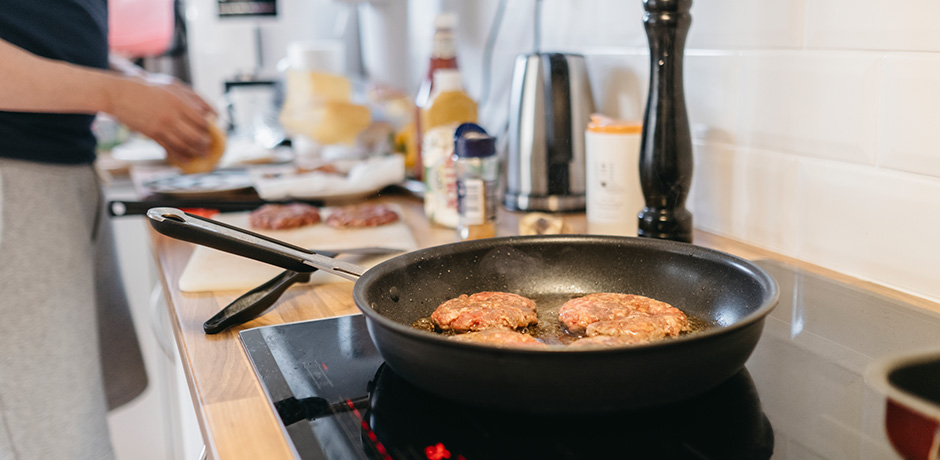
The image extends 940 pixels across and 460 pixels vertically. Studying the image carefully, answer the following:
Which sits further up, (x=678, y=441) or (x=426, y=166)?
(x=426, y=166)

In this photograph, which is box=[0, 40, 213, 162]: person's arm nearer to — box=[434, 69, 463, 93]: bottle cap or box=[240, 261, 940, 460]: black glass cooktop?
box=[434, 69, 463, 93]: bottle cap

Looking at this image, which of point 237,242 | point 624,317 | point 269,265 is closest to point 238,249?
point 237,242

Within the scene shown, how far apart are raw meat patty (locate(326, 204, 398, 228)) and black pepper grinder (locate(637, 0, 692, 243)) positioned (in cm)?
43

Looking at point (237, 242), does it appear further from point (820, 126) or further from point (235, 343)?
point (820, 126)

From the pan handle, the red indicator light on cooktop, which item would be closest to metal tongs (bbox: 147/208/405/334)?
the pan handle

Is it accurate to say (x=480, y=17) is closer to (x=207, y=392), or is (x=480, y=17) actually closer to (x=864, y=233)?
(x=864, y=233)

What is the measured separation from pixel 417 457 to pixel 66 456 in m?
0.79

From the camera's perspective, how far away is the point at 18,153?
1046 mm

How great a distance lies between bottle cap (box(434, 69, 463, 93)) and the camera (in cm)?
123

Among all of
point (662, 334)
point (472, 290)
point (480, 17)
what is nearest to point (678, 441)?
point (662, 334)

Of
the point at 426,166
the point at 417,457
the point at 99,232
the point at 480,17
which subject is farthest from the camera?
the point at 480,17

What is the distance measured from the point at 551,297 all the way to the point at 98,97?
753 mm

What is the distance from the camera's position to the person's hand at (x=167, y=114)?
44.8 inches

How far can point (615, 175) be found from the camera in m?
0.97
